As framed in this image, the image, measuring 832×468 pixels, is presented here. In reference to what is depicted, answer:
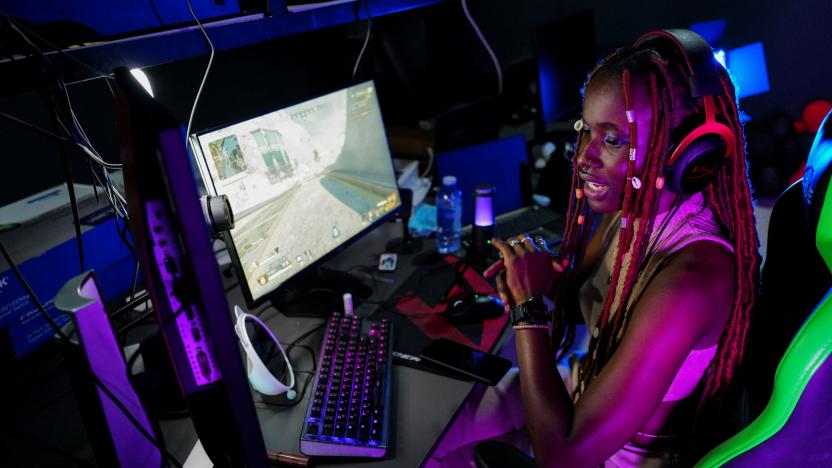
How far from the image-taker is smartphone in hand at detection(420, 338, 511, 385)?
1093mm

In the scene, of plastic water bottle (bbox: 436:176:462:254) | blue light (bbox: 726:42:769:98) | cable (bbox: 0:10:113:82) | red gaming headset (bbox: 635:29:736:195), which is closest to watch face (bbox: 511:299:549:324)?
red gaming headset (bbox: 635:29:736:195)

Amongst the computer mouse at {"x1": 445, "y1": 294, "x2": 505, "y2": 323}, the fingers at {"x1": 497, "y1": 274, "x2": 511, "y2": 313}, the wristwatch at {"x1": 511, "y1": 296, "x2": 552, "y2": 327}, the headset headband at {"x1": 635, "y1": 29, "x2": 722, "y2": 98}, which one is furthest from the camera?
the computer mouse at {"x1": 445, "y1": 294, "x2": 505, "y2": 323}

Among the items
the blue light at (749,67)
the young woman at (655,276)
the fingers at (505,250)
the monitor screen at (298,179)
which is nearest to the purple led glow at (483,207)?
the monitor screen at (298,179)

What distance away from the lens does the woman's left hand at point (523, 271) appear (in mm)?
1115

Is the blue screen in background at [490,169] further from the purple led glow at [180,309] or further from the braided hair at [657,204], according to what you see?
the purple led glow at [180,309]

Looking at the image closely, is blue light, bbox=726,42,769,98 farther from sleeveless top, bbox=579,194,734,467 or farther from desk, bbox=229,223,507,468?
desk, bbox=229,223,507,468

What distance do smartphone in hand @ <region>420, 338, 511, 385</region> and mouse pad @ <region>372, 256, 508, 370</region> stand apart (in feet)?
0.13

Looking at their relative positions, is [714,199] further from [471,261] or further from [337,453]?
[337,453]

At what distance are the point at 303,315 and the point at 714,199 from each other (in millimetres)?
977

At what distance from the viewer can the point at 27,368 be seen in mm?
1132

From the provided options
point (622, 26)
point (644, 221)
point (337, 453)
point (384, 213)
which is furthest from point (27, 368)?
point (622, 26)

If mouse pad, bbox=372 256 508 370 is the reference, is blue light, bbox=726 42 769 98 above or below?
above

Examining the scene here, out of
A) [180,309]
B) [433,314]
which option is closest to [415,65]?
[433,314]

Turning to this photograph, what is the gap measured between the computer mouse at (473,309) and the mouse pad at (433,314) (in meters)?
0.01
